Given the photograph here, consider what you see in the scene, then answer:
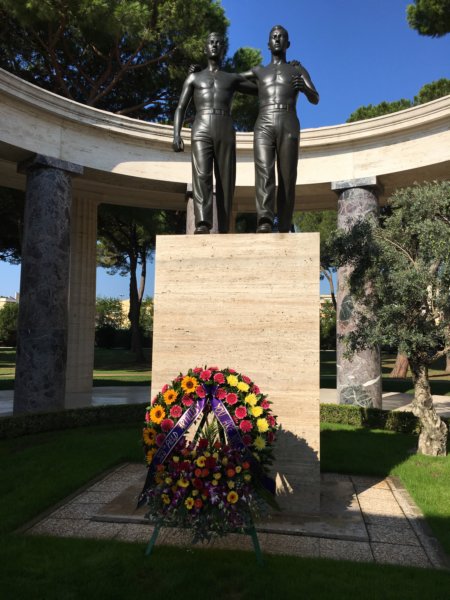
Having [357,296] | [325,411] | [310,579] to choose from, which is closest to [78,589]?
[310,579]

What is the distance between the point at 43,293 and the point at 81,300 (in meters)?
4.96

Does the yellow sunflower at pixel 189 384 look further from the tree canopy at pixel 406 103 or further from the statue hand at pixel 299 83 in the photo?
the tree canopy at pixel 406 103

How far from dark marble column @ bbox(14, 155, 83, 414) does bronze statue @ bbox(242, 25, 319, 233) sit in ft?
26.3

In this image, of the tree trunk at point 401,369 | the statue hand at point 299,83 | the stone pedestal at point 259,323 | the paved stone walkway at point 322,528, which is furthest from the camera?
the tree trunk at point 401,369

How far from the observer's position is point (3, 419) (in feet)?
37.0

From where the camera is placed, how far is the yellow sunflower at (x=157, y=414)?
548 cm

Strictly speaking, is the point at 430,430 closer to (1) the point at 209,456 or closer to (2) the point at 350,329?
(2) the point at 350,329

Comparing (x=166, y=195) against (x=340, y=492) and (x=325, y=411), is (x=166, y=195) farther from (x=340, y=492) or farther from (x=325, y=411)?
(x=340, y=492)

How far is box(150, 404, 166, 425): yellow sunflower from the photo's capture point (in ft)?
18.0

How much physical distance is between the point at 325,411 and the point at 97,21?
15.9m

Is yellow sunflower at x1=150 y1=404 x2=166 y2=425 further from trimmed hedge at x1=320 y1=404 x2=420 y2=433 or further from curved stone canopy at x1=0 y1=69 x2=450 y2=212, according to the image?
curved stone canopy at x1=0 y1=69 x2=450 y2=212

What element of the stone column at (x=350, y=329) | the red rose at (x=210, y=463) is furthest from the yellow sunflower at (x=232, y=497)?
the stone column at (x=350, y=329)

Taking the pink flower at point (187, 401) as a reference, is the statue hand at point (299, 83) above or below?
above

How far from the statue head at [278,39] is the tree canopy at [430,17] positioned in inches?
602
